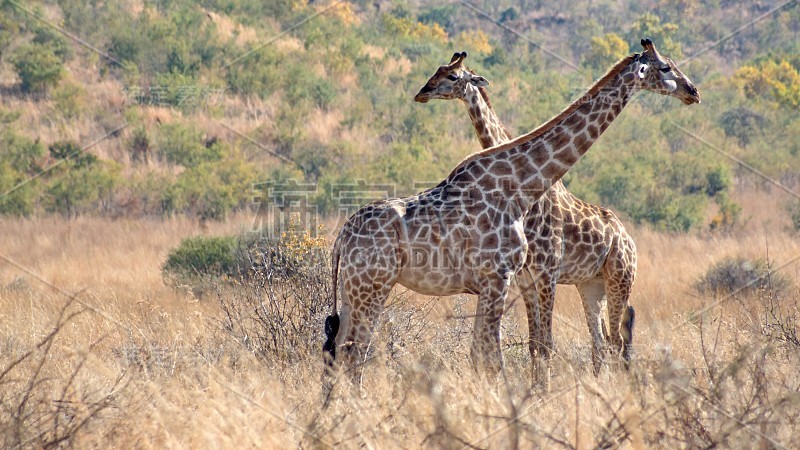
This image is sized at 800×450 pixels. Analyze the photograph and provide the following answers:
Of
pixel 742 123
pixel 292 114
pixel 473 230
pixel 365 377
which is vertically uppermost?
pixel 292 114

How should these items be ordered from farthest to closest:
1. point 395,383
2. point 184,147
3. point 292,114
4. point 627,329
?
point 292,114 → point 184,147 → point 627,329 → point 395,383

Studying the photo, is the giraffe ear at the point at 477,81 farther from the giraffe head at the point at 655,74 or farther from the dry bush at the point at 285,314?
the dry bush at the point at 285,314

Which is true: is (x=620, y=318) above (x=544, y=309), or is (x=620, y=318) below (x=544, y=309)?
below

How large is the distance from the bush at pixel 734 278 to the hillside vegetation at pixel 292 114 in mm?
5538

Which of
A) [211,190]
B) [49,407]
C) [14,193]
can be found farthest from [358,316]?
[14,193]

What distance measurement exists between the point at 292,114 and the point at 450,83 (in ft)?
52.2

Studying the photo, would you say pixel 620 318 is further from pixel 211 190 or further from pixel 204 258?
pixel 211 190

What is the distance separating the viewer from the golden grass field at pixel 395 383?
4957 mm

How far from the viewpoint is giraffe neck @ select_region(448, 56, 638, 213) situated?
6789 millimetres

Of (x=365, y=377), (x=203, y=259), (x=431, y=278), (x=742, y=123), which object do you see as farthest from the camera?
(x=742, y=123)

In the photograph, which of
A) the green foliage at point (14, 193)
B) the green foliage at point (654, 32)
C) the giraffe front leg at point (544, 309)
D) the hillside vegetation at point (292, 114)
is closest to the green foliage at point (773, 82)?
the hillside vegetation at point (292, 114)

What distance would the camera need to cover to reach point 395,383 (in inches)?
240

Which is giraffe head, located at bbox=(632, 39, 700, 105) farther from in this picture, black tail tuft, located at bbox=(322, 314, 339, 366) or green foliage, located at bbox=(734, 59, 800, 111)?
green foliage, located at bbox=(734, 59, 800, 111)

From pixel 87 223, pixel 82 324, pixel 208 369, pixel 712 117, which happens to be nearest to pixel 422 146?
pixel 87 223
